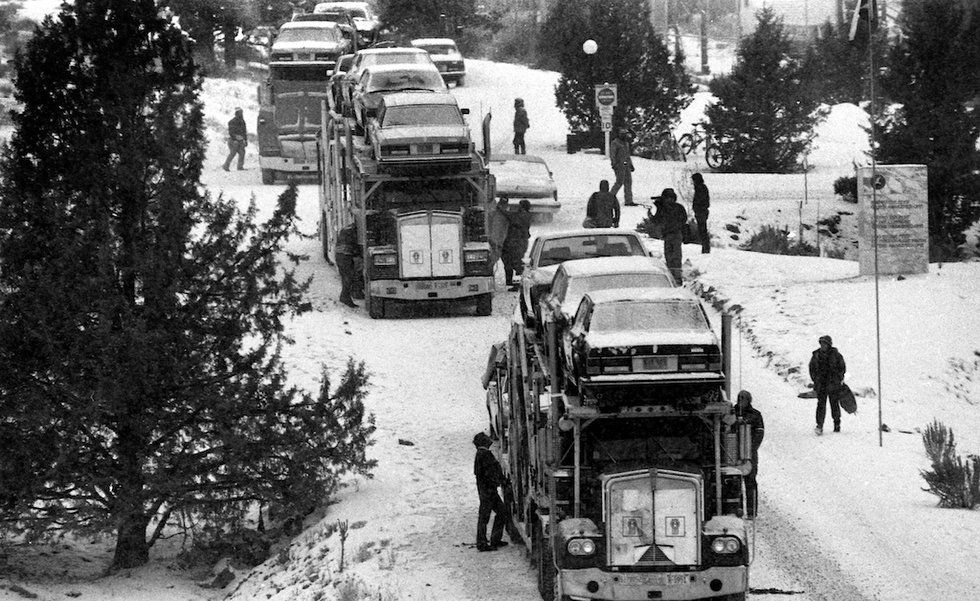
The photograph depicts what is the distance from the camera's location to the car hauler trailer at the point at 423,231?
2630cm

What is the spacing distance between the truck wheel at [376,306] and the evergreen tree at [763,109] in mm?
19067

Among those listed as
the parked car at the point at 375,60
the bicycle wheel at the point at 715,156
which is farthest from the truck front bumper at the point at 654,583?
the bicycle wheel at the point at 715,156

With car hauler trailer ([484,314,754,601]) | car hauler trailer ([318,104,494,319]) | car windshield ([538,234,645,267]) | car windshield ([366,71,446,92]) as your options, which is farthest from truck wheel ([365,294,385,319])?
car hauler trailer ([484,314,754,601])

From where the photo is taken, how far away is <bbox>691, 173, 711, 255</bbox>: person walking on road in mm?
28797

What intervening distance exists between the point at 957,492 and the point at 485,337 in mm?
10639

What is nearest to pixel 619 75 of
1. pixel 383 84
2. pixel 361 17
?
pixel 361 17

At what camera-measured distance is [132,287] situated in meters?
16.8

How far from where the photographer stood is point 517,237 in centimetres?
2805

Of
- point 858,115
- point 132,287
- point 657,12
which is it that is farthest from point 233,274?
point 657,12

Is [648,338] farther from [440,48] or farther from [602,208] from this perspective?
[440,48]

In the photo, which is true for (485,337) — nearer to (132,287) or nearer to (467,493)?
(467,493)

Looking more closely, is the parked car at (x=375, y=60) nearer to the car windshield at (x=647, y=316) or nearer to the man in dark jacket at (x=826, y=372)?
the man in dark jacket at (x=826, y=372)

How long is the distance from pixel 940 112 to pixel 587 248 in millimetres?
17580

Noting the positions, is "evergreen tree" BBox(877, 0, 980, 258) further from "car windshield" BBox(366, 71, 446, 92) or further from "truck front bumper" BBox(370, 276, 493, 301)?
"truck front bumper" BBox(370, 276, 493, 301)
